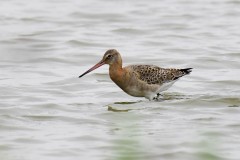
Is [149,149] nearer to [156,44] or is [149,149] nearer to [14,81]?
[14,81]

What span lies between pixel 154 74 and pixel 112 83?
156 cm

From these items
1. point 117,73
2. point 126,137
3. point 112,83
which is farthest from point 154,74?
point 126,137

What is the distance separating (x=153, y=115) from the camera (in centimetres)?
1155

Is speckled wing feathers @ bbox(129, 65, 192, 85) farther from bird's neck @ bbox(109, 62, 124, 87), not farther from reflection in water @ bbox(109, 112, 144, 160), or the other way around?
reflection in water @ bbox(109, 112, 144, 160)

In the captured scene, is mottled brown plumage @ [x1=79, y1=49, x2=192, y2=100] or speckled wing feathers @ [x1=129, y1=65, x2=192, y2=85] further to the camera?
speckled wing feathers @ [x1=129, y1=65, x2=192, y2=85]

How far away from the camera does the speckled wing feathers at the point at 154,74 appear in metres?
12.6

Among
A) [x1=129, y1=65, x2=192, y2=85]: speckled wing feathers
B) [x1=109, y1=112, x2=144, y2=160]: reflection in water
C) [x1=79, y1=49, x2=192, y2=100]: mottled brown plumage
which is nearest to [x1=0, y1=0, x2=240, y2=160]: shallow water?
[x1=109, y1=112, x2=144, y2=160]: reflection in water

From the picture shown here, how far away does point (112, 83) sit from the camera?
14133 mm

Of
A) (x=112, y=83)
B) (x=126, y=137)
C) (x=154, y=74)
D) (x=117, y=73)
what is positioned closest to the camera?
(x=126, y=137)

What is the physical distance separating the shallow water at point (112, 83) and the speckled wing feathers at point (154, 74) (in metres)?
0.33

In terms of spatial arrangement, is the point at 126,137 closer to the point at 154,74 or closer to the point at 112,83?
the point at 154,74

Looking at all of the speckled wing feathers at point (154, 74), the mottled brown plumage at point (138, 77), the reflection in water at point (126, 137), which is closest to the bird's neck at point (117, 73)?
the mottled brown plumage at point (138, 77)

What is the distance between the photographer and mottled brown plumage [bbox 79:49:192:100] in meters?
12.4

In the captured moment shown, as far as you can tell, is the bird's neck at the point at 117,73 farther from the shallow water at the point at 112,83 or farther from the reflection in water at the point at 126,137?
the reflection in water at the point at 126,137
